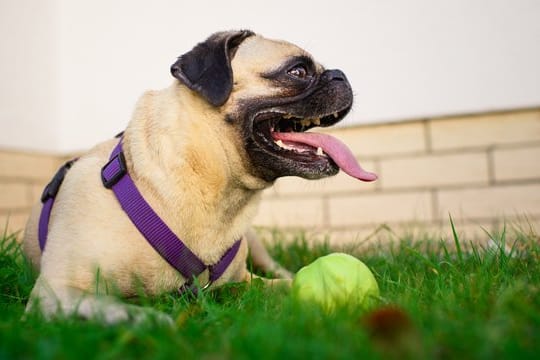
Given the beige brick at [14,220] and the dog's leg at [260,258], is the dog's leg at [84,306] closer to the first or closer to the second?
the dog's leg at [260,258]

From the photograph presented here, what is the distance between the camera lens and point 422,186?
435 cm

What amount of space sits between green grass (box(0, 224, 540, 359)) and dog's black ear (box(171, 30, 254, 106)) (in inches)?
30.1

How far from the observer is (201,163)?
2.22 meters

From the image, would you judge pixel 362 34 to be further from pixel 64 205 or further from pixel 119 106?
pixel 64 205

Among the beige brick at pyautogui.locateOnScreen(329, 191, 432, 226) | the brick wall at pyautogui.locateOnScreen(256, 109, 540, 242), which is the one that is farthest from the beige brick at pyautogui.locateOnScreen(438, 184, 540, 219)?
the beige brick at pyautogui.locateOnScreen(329, 191, 432, 226)

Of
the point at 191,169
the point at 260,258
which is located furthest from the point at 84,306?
the point at 260,258

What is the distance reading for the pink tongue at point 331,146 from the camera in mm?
2410

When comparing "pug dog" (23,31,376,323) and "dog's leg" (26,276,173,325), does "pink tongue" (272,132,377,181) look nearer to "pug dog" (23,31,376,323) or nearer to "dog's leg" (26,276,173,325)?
"pug dog" (23,31,376,323)

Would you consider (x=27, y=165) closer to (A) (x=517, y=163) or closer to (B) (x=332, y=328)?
(A) (x=517, y=163)

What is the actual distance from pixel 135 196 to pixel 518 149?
118 inches

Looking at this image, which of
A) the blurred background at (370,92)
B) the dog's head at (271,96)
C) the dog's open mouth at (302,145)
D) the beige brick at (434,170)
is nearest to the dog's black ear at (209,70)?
the dog's head at (271,96)

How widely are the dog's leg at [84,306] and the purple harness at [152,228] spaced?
12.6 inches

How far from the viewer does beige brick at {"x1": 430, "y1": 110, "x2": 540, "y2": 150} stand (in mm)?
4074

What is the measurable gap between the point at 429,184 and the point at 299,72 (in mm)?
2226
